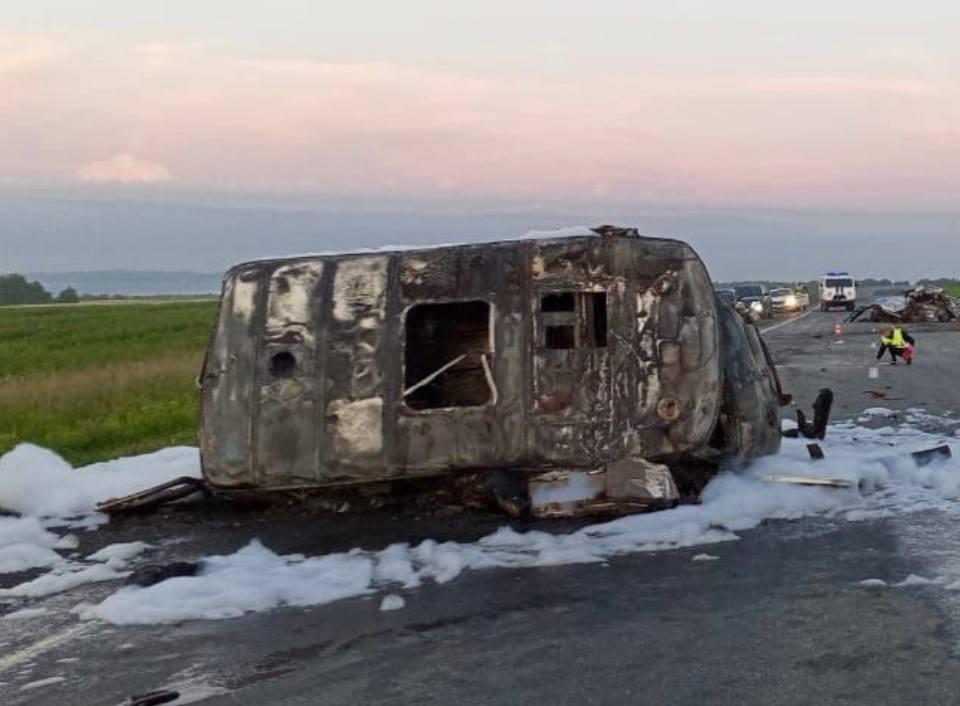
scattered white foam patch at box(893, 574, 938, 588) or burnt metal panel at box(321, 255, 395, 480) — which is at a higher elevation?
burnt metal panel at box(321, 255, 395, 480)

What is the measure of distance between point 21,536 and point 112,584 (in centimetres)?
178

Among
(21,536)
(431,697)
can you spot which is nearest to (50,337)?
(21,536)

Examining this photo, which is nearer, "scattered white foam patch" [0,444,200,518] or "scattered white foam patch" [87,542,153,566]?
"scattered white foam patch" [87,542,153,566]

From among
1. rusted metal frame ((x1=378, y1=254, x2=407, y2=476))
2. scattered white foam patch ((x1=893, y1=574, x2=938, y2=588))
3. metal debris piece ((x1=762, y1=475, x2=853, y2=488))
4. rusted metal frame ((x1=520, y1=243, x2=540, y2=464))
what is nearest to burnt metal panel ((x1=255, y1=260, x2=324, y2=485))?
rusted metal frame ((x1=378, y1=254, x2=407, y2=476))

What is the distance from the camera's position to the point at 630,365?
28.3ft

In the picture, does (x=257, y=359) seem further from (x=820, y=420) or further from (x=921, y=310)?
(x=921, y=310)

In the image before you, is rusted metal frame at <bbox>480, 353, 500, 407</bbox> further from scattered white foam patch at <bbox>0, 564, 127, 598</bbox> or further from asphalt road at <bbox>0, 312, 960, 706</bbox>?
scattered white foam patch at <bbox>0, 564, 127, 598</bbox>

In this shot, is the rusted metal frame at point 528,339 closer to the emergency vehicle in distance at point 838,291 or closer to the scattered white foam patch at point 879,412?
the scattered white foam patch at point 879,412

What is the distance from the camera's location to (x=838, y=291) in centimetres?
5966

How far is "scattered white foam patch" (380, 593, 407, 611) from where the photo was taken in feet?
19.9

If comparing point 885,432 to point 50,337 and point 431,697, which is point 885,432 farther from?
point 50,337

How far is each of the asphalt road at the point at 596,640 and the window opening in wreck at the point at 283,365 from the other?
232 cm

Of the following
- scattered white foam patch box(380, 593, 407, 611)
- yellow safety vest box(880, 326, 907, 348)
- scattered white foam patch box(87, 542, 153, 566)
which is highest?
yellow safety vest box(880, 326, 907, 348)

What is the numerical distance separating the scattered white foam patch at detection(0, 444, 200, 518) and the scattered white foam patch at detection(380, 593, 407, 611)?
4335 millimetres
